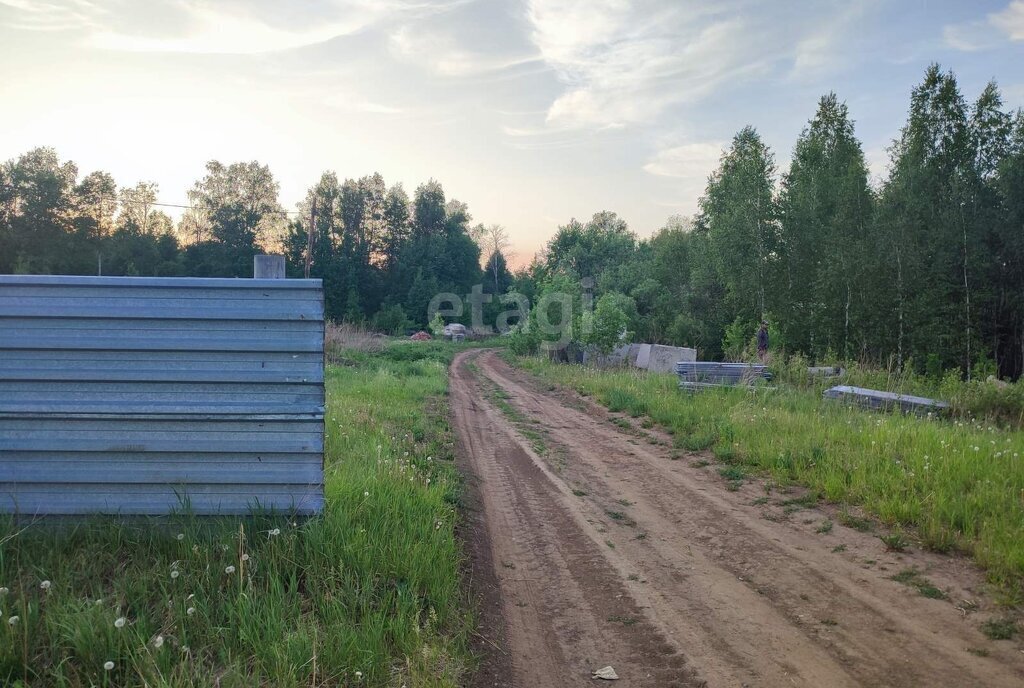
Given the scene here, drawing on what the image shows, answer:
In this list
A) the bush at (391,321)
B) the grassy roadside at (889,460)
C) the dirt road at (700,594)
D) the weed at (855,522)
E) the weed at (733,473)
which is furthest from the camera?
the bush at (391,321)

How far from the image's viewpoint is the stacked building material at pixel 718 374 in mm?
13531

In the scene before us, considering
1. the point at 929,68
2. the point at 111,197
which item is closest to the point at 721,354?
the point at 929,68

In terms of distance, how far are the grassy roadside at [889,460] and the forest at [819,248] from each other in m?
9.03

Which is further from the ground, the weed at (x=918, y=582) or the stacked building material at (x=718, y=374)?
the stacked building material at (x=718, y=374)

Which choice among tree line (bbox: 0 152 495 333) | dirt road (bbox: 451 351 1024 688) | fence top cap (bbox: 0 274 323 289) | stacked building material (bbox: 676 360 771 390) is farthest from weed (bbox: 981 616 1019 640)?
tree line (bbox: 0 152 495 333)

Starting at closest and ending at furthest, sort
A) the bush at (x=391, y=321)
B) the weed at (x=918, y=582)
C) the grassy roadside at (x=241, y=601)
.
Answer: the grassy roadside at (x=241, y=601) < the weed at (x=918, y=582) < the bush at (x=391, y=321)

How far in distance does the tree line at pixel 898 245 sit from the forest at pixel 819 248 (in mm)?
60

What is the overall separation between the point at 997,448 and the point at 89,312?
9.29 meters

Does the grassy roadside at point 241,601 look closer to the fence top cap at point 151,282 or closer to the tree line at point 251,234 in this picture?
the fence top cap at point 151,282

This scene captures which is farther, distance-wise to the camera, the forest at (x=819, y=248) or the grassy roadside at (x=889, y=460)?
the forest at (x=819, y=248)

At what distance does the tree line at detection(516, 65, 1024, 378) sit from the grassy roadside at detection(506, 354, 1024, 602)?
7816 millimetres

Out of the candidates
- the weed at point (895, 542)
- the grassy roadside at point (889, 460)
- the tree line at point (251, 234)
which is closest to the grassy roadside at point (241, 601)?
the weed at point (895, 542)

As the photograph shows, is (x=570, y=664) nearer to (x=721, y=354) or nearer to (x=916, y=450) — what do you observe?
(x=916, y=450)

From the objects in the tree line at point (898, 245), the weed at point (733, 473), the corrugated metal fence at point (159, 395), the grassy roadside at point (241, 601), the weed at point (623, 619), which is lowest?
the weed at point (623, 619)
